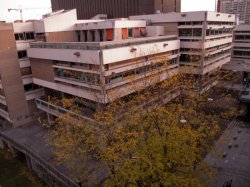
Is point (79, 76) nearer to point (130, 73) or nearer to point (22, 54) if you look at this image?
point (130, 73)

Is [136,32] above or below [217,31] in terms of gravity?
above

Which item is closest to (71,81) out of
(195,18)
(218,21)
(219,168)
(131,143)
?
(131,143)

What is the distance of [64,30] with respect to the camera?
151 feet

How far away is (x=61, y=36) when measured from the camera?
45281 millimetres

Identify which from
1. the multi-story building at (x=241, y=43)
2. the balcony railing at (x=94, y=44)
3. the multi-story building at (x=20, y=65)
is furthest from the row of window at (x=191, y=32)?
the multi-story building at (x=241, y=43)

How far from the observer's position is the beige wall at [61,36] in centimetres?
4241

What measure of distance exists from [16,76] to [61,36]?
37.3 feet

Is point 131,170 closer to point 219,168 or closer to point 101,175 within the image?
point 101,175

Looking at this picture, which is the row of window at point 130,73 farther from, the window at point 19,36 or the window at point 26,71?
the window at point 19,36

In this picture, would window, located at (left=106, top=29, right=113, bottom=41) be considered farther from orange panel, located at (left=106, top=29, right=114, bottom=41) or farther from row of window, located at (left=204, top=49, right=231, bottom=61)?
row of window, located at (left=204, top=49, right=231, bottom=61)

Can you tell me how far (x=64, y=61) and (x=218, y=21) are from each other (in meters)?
34.2

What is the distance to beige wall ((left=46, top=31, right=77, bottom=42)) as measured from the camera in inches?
1670

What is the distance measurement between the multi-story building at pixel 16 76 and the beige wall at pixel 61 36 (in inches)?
145

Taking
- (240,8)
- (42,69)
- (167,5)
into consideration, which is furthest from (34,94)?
(240,8)
